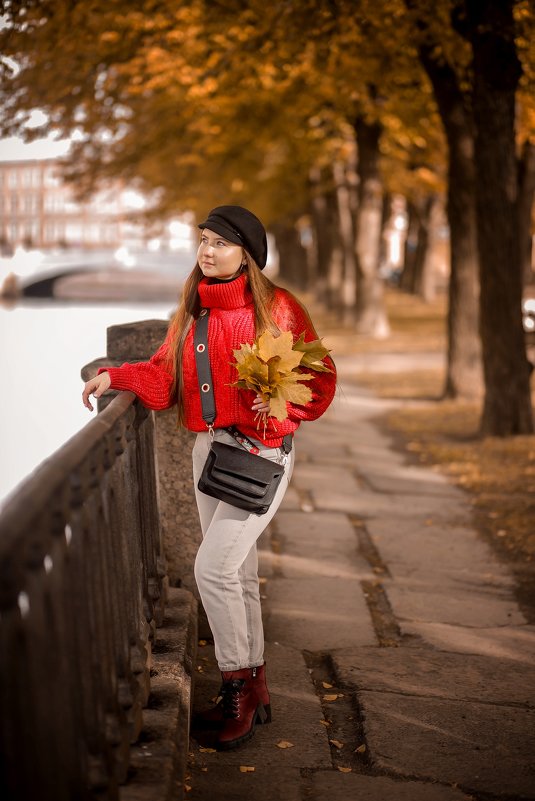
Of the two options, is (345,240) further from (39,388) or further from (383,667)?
(383,667)

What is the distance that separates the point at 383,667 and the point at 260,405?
1635mm

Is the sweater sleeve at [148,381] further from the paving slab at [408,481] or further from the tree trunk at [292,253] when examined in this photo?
the tree trunk at [292,253]

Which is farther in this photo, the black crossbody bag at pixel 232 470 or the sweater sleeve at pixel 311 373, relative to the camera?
the sweater sleeve at pixel 311 373

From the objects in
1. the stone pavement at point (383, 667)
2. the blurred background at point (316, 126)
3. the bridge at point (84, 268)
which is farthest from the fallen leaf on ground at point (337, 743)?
the bridge at point (84, 268)

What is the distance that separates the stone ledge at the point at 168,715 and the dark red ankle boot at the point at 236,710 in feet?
0.49

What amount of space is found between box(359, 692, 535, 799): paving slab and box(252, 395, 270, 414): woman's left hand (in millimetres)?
1281

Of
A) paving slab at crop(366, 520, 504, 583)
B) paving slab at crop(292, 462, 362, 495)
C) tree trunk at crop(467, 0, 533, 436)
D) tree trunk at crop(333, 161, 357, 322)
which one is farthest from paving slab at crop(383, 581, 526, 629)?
tree trunk at crop(333, 161, 357, 322)

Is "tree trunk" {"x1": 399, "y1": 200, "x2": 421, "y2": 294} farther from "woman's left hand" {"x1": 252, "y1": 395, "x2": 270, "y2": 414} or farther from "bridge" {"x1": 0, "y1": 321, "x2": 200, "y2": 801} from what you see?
"woman's left hand" {"x1": 252, "y1": 395, "x2": 270, "y2": 414}

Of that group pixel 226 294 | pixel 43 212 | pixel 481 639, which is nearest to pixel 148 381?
pixel 226 294

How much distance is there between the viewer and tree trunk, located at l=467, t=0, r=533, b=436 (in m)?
10.4

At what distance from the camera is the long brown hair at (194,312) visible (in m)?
3.99

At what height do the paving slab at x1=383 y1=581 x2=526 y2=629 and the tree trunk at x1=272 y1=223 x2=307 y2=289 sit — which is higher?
the tree trunk at x1=272 y1=223 x2=307 y2=289

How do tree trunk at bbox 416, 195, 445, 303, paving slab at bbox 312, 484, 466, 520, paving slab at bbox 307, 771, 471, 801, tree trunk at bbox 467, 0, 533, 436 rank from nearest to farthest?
Answer: paving slab at bbox 307, 771, 471, 801
paving slab at bbox 312, 484, 466, 520
tree trunk at bbox 467, 0, 533, 436
tree trunk at bbox 416, 195, 445, 303

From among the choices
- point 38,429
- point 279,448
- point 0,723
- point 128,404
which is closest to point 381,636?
point 279,448
